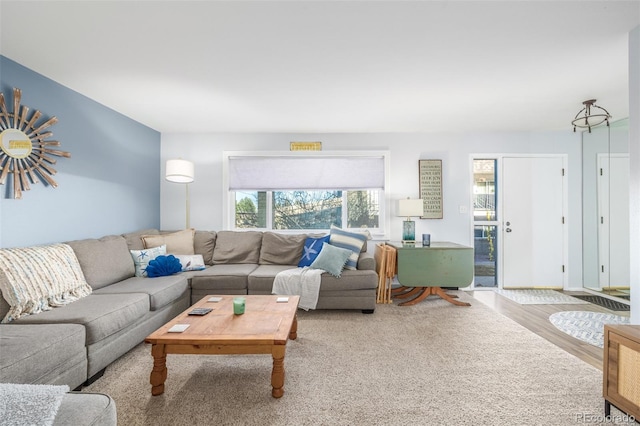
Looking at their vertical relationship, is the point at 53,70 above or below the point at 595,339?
above

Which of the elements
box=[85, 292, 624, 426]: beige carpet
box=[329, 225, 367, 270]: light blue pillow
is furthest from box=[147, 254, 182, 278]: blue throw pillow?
box=[329, 225, 367, 270]: light blue pillow

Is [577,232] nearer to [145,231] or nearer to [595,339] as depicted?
[595,339]

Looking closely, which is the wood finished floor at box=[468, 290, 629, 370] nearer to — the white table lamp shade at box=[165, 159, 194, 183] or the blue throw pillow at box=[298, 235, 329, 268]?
the blue throw pillow at box=[298, 235, 329, 268]

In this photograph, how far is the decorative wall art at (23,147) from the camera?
2119mm

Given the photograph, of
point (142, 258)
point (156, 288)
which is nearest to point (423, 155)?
point (156, 288)

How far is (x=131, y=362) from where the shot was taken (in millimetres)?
2045

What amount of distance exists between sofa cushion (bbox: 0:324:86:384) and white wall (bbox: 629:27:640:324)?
3.31 m

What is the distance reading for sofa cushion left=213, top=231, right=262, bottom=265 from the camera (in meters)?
3.54

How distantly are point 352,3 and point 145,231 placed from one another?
3.22m

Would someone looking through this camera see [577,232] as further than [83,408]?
Yes

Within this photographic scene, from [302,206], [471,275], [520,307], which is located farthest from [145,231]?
[520,307]

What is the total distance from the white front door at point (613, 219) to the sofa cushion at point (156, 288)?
5.15 meters

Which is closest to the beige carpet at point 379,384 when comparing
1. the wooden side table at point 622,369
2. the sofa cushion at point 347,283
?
the wooden side table at point 622,369

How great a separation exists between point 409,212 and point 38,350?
337 cm
